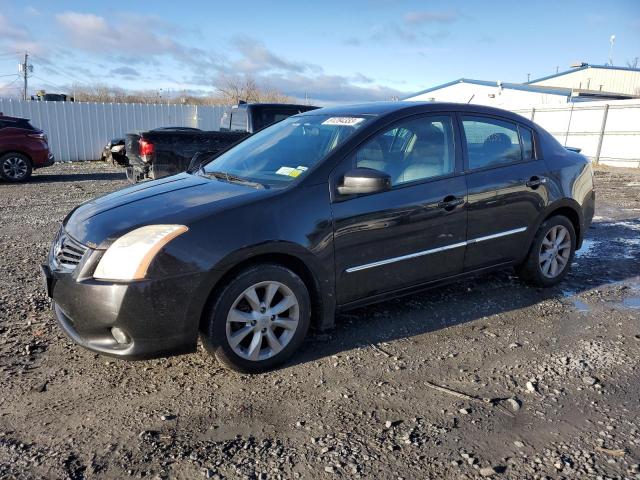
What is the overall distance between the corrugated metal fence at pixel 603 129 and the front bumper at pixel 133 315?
20.3 metres

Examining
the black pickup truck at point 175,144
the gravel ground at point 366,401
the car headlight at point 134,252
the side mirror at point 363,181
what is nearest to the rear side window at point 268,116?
the black pickup truck at point 175,144

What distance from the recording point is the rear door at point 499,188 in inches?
172

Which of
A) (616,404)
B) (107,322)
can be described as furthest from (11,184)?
(616,404)

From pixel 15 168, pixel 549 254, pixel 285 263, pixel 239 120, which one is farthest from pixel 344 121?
pixel 15 168

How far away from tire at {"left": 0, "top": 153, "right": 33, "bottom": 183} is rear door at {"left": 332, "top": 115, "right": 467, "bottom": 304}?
39.9 feet

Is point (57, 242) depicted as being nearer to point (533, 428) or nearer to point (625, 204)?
point (533, 428)

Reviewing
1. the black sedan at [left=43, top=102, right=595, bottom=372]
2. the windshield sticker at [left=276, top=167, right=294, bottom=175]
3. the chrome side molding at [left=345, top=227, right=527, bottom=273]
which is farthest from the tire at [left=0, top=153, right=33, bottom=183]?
the chrome side molding at [left=345, top=227, right=527, bottom=273]

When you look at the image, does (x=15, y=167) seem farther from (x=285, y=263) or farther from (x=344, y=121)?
(x=285, y=263)

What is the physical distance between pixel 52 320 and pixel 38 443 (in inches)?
68.3

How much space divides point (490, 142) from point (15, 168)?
12.5 m

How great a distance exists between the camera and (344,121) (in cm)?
417

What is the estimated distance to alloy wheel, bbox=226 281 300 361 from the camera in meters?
3.28

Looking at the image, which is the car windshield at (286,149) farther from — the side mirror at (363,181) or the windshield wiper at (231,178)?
the side mirror at (363,181)

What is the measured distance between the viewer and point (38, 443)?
106 inches
